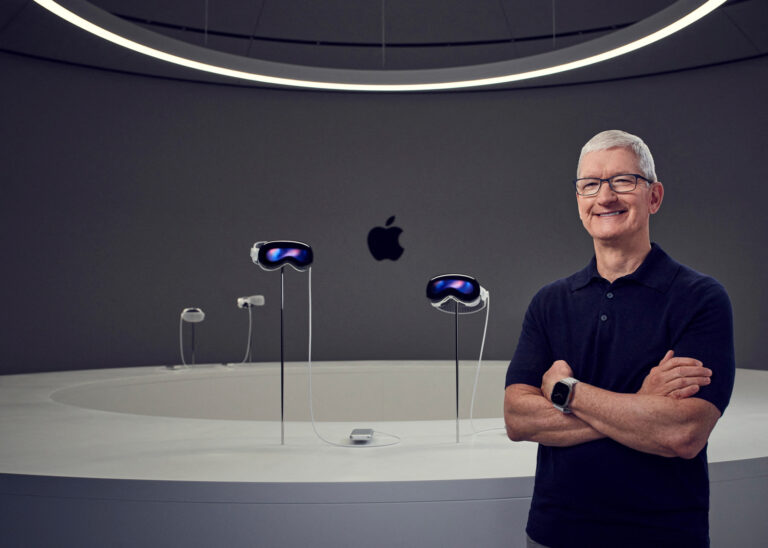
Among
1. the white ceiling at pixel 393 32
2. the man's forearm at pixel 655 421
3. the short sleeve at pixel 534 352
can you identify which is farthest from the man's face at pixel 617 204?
the white ceiling at pixel 393 32

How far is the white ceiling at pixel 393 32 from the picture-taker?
4320 mm

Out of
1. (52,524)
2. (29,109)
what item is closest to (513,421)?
(52,524)

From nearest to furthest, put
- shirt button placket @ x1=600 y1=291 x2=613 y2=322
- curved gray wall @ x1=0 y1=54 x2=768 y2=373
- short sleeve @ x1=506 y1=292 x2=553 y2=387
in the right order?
shirt button placket @ x1=600 y1=291 x2=613 y2=322, short sleeve @ x1=506 y1=292 x2=553 y2=387, curved gray wall @ x1=0 y1=54 x2=768 y2=373

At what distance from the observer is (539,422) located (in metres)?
1.23

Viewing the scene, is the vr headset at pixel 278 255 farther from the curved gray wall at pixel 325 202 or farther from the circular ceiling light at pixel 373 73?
the curved gray wall at pixel 325 202

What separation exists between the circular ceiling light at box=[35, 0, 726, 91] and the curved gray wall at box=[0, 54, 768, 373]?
2039 millimetres

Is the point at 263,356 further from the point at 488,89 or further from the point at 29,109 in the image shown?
the point at 488,89

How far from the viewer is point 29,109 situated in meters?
4.73

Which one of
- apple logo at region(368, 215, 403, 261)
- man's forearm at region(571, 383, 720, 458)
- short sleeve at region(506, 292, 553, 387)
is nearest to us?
man's forearm at region(571, 383, 720, 458)

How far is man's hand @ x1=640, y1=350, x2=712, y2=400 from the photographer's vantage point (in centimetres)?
109

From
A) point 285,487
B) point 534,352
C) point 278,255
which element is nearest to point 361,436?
point 285,487

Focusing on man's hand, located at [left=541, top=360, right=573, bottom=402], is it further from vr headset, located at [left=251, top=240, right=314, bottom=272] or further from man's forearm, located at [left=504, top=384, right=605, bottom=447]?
vr headset, located at [left=251, top=240, right=314, bottom=272]

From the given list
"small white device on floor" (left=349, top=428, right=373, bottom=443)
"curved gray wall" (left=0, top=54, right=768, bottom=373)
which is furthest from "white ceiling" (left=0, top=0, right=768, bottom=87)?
"small white device on floor" (left=349, top=428, right=373, bottom=443)

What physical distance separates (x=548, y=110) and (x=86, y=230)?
164 inches
